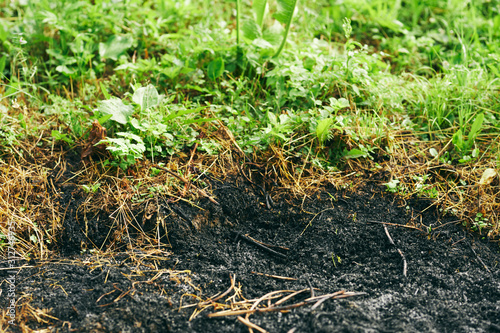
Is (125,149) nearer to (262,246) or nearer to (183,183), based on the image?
(183,183)

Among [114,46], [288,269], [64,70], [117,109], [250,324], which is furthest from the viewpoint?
[114,46]

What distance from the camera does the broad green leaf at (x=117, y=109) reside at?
219 cm

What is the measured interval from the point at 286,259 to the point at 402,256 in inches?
22.1

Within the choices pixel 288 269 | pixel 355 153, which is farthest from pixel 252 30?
pixel 288 269

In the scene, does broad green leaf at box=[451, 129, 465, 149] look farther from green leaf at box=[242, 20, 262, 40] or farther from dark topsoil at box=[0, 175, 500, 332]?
green leaf at box=[242, 20, 262, 40]

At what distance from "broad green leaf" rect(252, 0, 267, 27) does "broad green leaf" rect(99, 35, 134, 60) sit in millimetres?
962

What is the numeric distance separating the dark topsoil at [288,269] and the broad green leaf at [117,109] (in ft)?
1.62

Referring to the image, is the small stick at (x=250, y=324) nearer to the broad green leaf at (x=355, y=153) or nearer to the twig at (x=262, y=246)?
the twig at (x=262, y=246)

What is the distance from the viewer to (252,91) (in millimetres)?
2699

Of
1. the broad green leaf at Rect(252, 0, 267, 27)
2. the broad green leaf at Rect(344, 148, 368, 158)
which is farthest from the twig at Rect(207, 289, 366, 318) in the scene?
the broad green leaf at Rect(252, 0, 267, 27)

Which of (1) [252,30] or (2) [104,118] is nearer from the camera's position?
(2) [104,118]

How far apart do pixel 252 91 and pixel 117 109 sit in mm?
941

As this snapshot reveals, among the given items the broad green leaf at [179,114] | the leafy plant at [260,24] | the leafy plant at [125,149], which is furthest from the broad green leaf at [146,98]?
the leafy plant at [260,24]

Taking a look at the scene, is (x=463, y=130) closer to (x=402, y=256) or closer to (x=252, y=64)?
(x=402, y=256)
